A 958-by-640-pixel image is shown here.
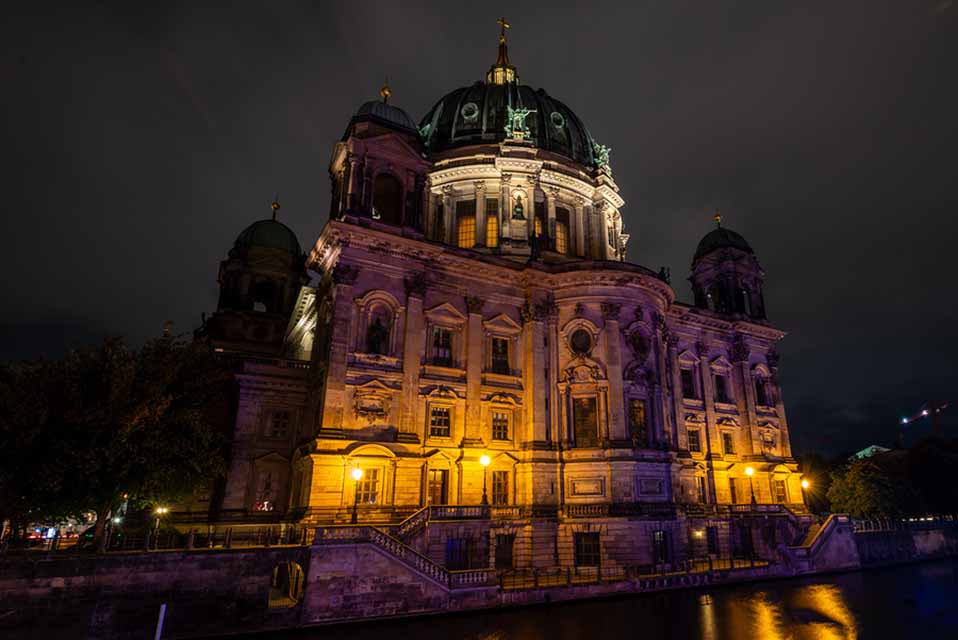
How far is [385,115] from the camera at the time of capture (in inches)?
1367

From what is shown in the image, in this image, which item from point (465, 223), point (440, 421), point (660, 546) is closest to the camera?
point (660, 546)

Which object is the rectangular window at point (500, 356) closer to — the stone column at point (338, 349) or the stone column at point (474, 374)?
the stone column at point (474, 374)

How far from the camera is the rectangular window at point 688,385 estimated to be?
42594 mm

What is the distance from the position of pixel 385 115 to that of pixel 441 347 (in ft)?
50.0

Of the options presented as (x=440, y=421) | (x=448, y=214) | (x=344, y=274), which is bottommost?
(x=440, y=421)

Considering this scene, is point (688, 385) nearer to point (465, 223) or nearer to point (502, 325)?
point (502, 325)

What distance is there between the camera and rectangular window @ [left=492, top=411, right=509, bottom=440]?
32094 millimetres

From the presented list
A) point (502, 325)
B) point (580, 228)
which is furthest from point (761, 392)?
point (502, 325)

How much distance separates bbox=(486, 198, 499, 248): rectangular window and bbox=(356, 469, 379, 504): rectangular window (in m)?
20.3

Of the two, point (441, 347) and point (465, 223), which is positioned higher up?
point (465, 223)

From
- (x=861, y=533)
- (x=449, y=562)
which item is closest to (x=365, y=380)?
(x=449, y=562)

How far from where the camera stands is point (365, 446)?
27.1 metres

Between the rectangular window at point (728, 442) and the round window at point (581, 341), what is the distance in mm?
17291

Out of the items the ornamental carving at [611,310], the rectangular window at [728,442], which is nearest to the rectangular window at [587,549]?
the ornamental carving at [611,310]
